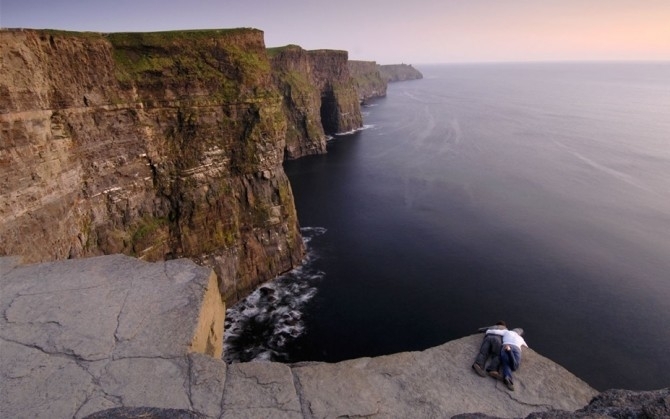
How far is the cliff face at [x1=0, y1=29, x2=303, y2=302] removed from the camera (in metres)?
18.3

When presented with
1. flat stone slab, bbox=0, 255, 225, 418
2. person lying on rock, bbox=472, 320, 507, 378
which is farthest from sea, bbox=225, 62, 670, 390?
person lying on rock, bbox=472, 320, 507, 378

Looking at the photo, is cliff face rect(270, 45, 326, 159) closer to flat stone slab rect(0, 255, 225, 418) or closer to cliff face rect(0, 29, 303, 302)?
cliff face rect(0, 29, 303, 302)

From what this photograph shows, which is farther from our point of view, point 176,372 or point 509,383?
point 509,383

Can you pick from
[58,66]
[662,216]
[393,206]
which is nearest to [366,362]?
[58,66]

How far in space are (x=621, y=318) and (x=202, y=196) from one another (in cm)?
3006

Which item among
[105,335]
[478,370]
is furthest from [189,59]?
[478,370]

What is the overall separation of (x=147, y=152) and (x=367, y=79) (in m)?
168

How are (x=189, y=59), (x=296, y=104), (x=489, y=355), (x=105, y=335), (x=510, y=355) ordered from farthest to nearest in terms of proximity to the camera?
(x=296, y=104) < (x=189, y=59) < (x=489, y=355) < (x=510, y=355) < (x=105, y=335)

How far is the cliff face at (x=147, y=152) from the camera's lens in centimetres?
1830

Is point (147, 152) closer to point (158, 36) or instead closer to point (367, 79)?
point (158, 36)

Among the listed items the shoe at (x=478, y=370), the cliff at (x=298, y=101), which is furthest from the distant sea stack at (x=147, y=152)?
the cliff at (x=298, y=101)

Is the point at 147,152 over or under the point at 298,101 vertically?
under

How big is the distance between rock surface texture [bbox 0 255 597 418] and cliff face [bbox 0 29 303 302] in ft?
39.4

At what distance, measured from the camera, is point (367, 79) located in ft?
595
